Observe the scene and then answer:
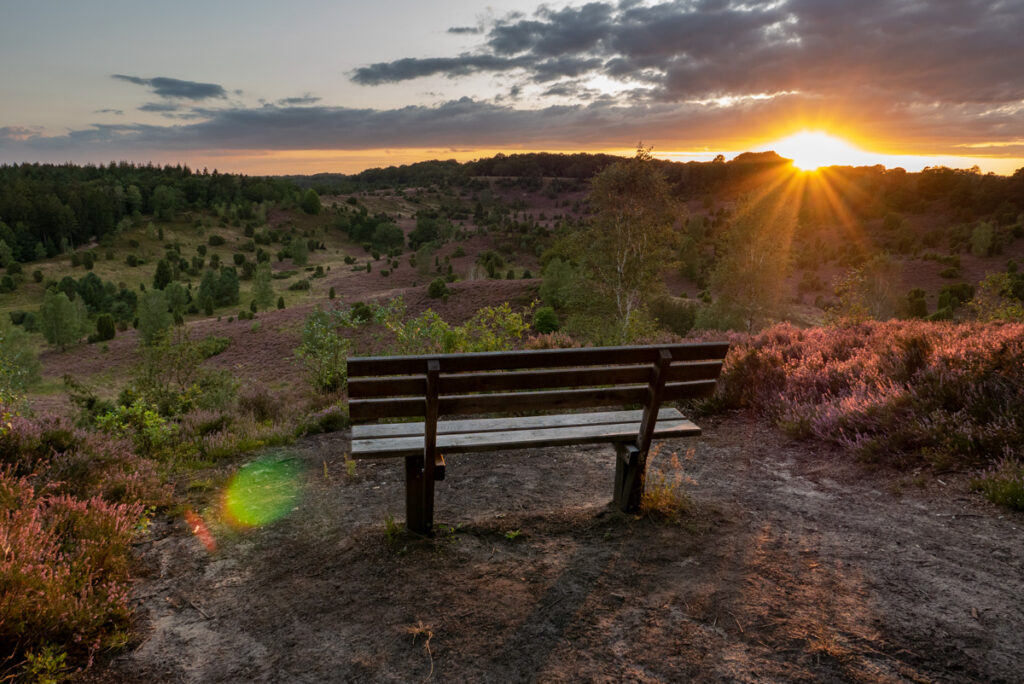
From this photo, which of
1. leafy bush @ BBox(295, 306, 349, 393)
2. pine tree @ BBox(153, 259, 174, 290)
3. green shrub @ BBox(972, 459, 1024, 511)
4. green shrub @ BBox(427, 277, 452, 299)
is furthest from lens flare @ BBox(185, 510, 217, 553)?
pine tree @ BBox(153, 259, 174, 290)

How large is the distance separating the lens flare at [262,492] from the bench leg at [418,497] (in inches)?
62.4

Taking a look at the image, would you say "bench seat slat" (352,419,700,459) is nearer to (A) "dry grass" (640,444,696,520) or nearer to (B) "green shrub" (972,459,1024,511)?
(A) "dry grass" (640,444,696,520)

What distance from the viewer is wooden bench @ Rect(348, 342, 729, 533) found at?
379 centimetres

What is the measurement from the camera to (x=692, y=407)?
841 centimetres

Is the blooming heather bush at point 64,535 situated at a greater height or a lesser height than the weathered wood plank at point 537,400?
lesser

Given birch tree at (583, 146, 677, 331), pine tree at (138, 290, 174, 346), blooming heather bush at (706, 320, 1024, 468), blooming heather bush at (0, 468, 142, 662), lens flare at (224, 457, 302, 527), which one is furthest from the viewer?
pine tree at (138, 290, 174, 346)

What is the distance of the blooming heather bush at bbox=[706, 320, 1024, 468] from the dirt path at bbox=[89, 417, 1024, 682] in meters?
0.71

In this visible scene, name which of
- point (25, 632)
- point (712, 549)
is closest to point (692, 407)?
point (712, 549)

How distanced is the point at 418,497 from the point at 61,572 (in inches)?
89.4

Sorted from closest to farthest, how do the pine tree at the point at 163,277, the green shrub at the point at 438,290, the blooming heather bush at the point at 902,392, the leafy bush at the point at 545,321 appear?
the blooming heather bush at the point at 902,392
the leafy bush at the point at 545,321
the green shrub at the point at 438,290
the pine tree at the point at 163,277

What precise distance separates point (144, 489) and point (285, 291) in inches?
3212

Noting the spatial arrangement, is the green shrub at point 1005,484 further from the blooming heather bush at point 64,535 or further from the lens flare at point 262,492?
the blooming heather bush at point 64,535

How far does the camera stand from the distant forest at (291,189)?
83.9 metres

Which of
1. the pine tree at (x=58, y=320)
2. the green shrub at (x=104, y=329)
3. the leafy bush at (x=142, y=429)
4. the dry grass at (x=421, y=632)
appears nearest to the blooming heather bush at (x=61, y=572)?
the dry grass at (x=421, y=632)
